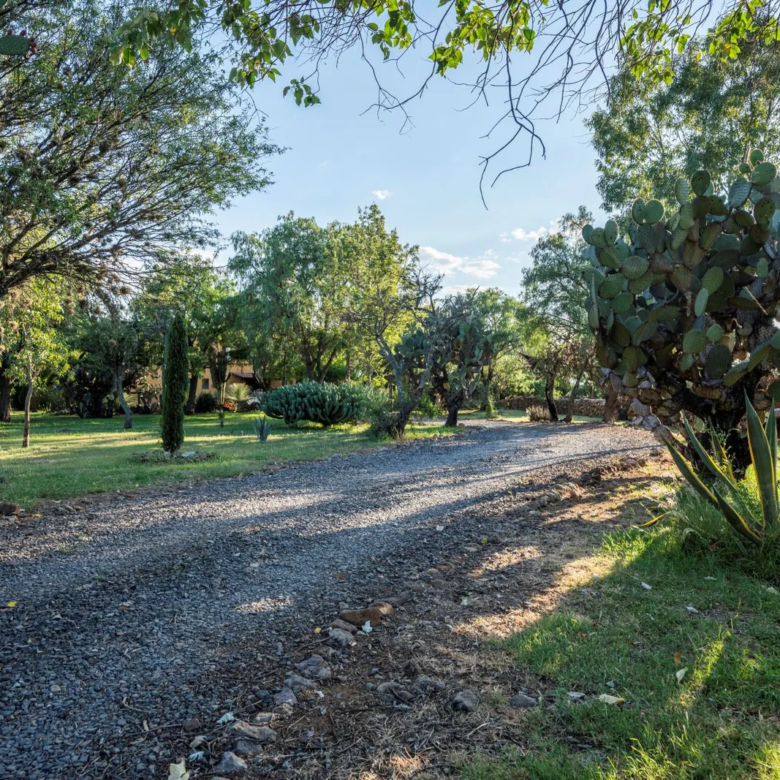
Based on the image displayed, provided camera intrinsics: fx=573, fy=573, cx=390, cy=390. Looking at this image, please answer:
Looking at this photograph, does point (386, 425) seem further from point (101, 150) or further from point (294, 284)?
point (294, 284)

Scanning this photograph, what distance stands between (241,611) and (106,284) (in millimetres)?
7477

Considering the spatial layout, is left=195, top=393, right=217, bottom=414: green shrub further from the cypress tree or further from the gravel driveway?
the gravel driveway

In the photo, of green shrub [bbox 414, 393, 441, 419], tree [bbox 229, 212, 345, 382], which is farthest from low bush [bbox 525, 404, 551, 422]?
tree [bbox 229, 212, 345, 382]

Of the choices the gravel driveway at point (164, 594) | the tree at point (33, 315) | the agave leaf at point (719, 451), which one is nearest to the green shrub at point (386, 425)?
the gravel driveway at point (164, 594)

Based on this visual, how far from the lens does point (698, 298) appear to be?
517cm

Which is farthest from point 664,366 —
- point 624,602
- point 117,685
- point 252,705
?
point 117,685

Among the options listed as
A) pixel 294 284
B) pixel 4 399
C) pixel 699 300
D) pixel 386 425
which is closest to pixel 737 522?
pixel 699 300

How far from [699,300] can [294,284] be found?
2490cm

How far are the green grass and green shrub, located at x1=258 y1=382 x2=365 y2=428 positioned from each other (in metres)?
15.8

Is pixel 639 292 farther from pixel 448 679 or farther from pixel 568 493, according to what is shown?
pixel 448 679

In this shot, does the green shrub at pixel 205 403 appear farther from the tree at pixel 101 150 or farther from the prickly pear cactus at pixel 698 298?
the prickly pear cactus at pixel 698 298

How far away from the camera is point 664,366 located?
5859mm

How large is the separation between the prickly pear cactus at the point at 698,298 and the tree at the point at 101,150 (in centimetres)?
570

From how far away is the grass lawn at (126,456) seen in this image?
8250 millimetres
